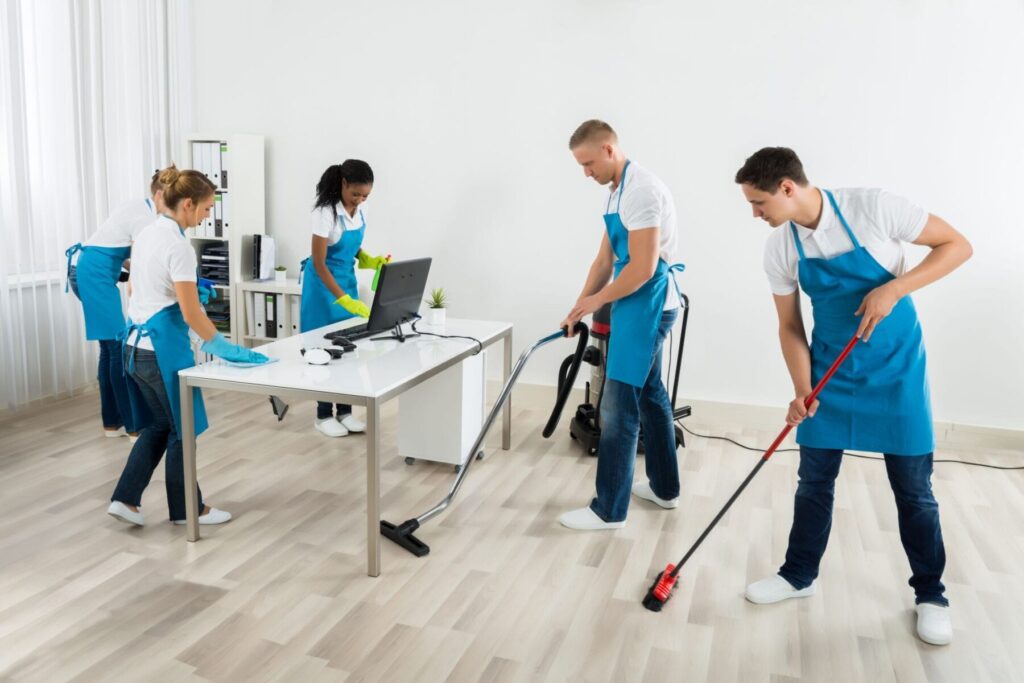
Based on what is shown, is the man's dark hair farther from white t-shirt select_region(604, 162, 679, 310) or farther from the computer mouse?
the computer mouse

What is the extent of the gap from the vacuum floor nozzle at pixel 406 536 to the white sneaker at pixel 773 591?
106cm

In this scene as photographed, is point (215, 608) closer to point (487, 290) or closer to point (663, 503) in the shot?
point (663, 503)

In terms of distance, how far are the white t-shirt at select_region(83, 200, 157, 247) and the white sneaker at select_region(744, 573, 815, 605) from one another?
2956 mm

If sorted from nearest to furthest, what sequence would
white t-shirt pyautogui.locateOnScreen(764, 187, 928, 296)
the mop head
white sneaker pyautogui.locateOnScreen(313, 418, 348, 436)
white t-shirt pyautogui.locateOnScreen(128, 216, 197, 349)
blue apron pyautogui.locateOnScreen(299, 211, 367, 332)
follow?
1. white t-shirt pyautogui.locateOnScreen(764, 187, 928, 296)
2. the mop head
3. white t-shirt pyautogui.locateOnScreen(128, 216, 197, 349)
4. blue apron pyautogui.locateOnScreen(299, 211, 367, 332)
5. white sneaker pyautogui.locateOnScreen(313, 418, 348, 436)

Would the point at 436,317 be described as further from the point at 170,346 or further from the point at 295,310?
the point at 295,310

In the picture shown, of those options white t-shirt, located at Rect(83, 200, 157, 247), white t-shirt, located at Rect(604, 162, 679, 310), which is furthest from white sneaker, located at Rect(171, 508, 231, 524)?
white t-shirt, located at Rect(604, 162, 679, 310)

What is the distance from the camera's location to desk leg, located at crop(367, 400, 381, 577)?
2387 millimetres

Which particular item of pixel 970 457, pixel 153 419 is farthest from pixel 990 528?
pixel 153 419

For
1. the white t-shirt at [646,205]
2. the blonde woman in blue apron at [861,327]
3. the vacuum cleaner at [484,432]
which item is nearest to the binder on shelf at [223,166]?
the vacuum cleaner at [484,432]

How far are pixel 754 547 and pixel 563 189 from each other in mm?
2270

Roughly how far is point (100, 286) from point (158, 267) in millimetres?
1307

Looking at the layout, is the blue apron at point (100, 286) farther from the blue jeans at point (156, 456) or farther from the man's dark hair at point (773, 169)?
the man's dark hair at point (773, 169)

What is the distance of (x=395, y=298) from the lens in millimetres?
3076

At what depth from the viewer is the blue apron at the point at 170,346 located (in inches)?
102
